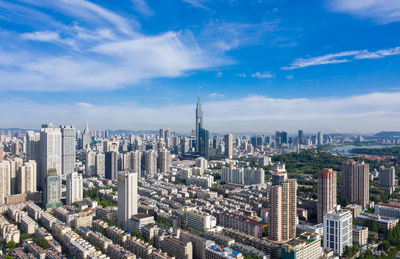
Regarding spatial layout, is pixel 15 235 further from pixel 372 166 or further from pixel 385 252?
pixel 372 166

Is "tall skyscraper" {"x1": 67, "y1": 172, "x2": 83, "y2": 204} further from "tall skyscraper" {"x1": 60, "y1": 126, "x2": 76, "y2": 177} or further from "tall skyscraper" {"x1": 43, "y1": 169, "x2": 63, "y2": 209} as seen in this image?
"tall skyscraper" {"x1": 60, "y1": 126, "x2": 76, "y2": 177}

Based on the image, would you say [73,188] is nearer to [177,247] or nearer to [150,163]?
[177,247]

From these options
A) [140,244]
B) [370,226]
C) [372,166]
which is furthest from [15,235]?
[372,166]

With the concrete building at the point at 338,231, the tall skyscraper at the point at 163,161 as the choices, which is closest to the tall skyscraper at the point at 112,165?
the tall skyscraper at the point at 163,161

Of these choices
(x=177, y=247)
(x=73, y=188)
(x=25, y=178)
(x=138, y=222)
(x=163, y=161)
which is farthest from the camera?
(x=163, y=161)

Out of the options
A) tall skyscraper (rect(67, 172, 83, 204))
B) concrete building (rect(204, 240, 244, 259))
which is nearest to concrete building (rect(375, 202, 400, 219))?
concrete building (rect(204, 240, 244, 259))

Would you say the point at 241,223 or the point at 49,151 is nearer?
the point at 241,223

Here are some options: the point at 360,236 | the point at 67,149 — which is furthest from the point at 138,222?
the point at 67,149
